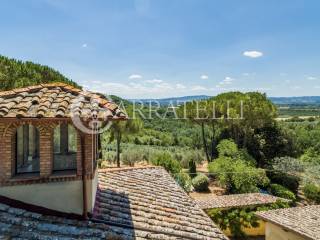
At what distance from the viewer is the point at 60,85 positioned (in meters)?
6.25

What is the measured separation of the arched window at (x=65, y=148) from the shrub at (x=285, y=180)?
26100 mm

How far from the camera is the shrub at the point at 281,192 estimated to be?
24734mm

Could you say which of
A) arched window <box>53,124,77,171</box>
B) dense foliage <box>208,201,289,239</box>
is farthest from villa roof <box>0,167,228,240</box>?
dense foliage <box>208,201,289,239</box>

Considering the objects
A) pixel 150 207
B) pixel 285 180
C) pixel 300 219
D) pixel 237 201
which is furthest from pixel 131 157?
pixel 150 207

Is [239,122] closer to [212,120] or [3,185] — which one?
[212,120]

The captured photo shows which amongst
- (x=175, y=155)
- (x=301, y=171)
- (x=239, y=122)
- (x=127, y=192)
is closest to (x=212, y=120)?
(x=239, y=122)

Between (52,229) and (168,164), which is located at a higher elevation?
(52,229)

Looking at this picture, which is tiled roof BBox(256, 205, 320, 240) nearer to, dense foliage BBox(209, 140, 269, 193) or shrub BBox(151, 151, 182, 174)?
dense foliage BBox(209, 140, 269, 193)

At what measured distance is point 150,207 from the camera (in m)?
6.55

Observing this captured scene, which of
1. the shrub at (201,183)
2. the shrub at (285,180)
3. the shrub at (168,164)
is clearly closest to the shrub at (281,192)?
the shrub at (285,180)

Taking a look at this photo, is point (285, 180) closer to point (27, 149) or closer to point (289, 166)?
point (289, 166)

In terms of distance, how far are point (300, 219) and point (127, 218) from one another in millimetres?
11552

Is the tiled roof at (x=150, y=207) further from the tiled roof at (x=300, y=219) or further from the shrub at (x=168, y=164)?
the shrub at (x=168, y=164)

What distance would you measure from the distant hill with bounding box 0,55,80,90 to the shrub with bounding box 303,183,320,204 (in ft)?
74.6
